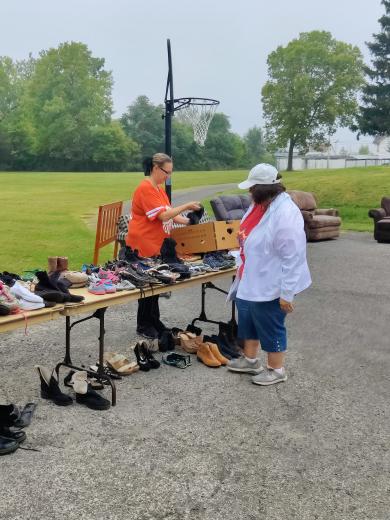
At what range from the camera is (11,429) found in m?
3.96

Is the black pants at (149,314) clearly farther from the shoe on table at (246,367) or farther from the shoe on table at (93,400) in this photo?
the shoe on table at (93,400)

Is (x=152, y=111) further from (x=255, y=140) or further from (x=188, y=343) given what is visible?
(x=188, y=343)

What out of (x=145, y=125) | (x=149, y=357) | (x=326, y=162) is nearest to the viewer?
(x=149, y=357)

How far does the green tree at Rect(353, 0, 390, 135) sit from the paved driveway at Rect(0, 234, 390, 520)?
45565 mm

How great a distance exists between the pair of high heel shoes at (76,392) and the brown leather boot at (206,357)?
4.09 feet

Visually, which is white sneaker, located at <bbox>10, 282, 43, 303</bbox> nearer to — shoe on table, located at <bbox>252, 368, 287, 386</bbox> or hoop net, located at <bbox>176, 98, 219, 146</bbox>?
shoe on table, located at <bbox>252, 368, 287, 386</bbox>

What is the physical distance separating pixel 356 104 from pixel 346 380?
54.7 metres

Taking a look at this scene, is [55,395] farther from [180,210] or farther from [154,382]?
[180,210]

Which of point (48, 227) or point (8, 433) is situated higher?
point (8, 433)

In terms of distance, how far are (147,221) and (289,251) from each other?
70.2 inches

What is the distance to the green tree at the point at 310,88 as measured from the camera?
53.9 metres

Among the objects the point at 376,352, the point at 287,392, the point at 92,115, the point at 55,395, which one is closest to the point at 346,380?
the point at 287,392

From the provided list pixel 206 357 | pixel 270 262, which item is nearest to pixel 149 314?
pixel 206 357

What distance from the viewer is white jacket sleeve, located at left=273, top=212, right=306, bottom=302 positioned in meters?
4.43
